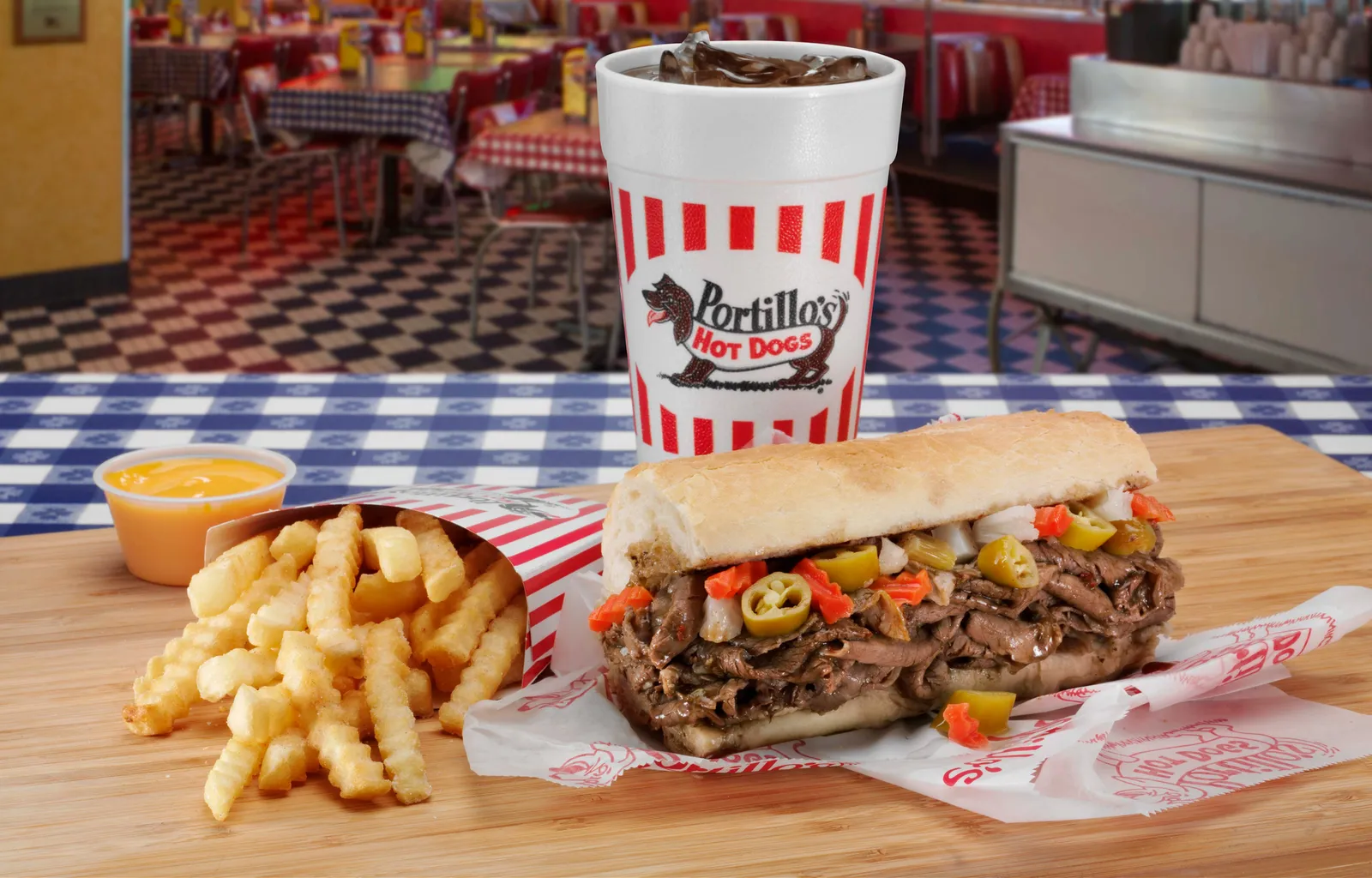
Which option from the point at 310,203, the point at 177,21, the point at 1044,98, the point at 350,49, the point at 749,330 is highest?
the point at 177,21

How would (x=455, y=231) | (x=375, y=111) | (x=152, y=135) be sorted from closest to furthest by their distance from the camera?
(x=375, y=111), (x=455, y=231), (x=152, y=135)

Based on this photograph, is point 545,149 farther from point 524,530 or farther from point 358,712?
point 358,712

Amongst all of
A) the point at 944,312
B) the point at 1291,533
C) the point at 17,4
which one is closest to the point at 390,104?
the point at 17,4

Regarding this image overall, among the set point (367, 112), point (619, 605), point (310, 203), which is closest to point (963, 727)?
point (619, 605)

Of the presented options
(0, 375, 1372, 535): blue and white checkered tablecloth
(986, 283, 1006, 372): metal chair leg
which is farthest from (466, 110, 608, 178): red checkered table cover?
(0, 375, 1372, 535): blue and white checkered tablecloth

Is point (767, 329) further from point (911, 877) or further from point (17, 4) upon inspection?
point (17, 4)

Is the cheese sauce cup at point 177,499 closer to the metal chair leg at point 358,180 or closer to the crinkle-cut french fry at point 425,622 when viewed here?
the crinkle-cut french fry at point 425,622
